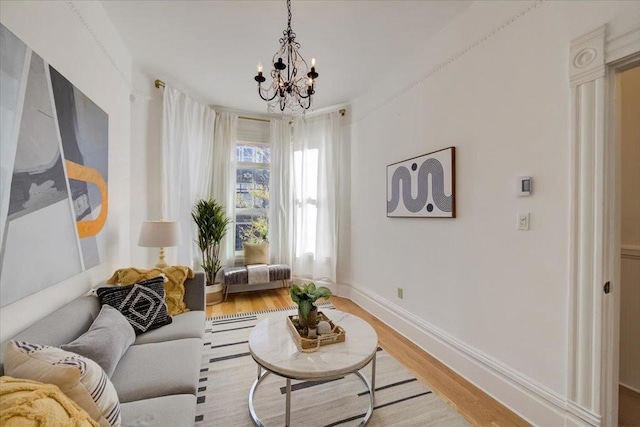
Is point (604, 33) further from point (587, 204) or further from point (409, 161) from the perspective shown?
point (409, 161)

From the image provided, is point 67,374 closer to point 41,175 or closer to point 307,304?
point 41,175

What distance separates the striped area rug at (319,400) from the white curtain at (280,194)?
211 centimetres

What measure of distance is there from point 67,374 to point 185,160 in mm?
2973

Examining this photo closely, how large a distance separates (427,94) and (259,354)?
253cm

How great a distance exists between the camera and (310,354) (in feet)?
4.96

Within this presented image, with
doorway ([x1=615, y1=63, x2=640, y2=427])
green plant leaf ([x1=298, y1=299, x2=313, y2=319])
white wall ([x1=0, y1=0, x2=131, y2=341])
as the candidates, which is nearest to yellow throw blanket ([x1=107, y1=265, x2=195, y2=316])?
white wall ([x1=0, y1=0, x2=131, y2=341])

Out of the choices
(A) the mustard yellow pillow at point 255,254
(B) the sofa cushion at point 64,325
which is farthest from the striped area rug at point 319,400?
(A) the mustard yellow pillow at point 255,254

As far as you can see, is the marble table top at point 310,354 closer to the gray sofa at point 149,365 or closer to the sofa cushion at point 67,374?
the gray sofa at point 149,365

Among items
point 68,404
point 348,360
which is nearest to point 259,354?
point 348,360

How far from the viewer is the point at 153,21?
226 centimetres

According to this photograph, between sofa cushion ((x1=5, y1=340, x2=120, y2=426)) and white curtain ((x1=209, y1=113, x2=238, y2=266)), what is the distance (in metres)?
3.09

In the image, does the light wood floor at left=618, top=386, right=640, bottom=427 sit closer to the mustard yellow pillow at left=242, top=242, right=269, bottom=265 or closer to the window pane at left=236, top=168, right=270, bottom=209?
the mustard yellow pillow at left=242, top=242, right=269, bottom=265

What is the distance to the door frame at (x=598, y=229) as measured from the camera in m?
1.37

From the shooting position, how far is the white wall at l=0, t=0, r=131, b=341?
127 centimetres
